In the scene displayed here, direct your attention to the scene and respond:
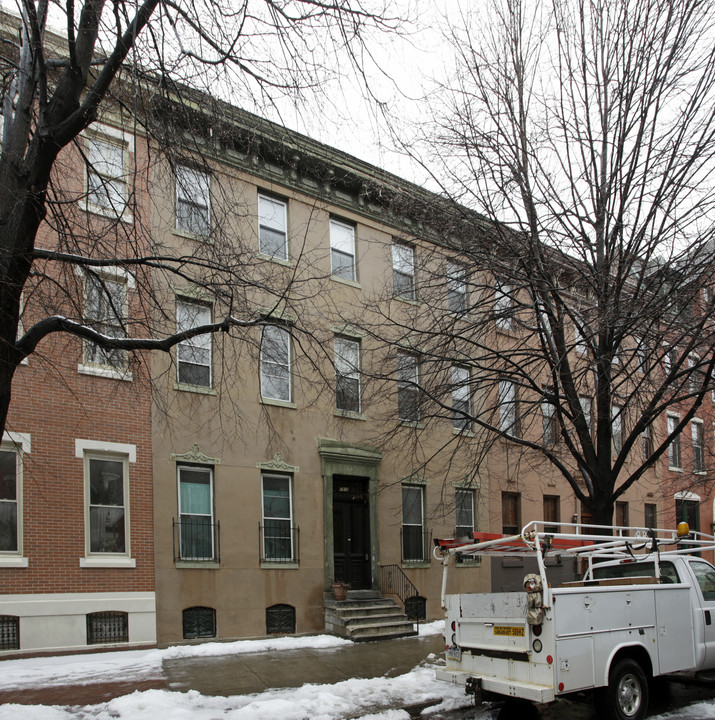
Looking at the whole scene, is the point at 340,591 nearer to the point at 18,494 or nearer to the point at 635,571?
the point at 18,494

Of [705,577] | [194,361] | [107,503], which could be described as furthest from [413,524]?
[705,577]

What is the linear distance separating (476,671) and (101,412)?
841 centimetres

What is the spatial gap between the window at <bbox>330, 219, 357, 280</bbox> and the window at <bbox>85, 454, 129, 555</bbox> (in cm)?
729

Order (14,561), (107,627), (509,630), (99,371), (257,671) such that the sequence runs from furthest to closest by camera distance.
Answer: (99,371) < (107,627) < (14,561) < (257,671) < (509,630)

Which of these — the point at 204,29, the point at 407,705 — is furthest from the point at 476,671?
the point at 204,29

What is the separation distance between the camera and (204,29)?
301 inches

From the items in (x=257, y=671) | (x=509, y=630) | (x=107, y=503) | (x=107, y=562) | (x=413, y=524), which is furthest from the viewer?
(x=413, y=524)

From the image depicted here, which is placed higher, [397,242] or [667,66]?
[667,66]

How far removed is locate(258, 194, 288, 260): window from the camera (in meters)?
16.8

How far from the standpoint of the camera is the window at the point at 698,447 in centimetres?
2472

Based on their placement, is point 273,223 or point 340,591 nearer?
point 340,591

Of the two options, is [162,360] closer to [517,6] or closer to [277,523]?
[277,523]

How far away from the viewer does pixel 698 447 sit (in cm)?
2689

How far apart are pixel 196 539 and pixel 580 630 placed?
29.1ft
